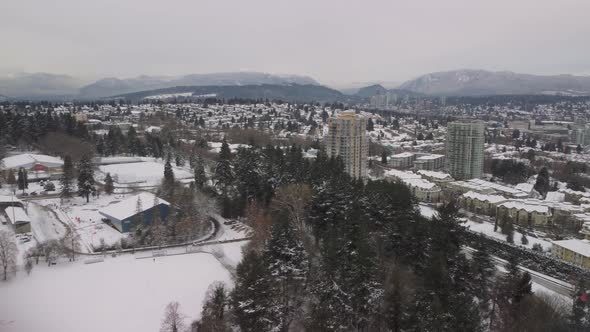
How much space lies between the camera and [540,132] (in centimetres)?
6556

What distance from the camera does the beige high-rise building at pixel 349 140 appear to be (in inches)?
1109

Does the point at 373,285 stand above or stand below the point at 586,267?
above

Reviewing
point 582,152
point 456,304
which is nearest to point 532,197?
point 456,304

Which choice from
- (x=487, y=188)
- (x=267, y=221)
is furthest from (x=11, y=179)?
(x=487, y=188)

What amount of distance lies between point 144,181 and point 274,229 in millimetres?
16472

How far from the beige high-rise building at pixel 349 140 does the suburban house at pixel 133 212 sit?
14259mm

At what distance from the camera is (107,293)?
10484 millimetres

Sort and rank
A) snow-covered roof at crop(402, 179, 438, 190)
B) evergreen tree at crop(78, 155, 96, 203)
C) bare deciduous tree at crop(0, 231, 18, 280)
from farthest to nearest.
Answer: snow-covered roof at crop(402, 179, 438, 190), evergreen tree at crop(78, 155, 96, 203), bare deciduous tree at crop(0, 231, 18, 280)

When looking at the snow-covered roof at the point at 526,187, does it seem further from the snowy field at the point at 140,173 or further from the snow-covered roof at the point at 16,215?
the snow-covered roof at the point at 16,215

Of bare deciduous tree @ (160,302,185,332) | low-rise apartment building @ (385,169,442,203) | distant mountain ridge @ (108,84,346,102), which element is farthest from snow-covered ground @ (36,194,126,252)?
distant mountain ridge @ (108,84,346,102)

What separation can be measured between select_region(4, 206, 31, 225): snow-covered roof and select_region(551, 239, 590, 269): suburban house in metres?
20.2

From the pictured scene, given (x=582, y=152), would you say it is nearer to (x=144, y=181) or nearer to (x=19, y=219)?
(x=144, y=181)

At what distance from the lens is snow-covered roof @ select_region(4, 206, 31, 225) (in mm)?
15091

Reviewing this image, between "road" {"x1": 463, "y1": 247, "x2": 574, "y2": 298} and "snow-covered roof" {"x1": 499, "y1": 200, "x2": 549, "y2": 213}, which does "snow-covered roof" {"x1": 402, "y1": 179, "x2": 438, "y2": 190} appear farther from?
"road" {"x1": 463, "y1": 247, "x2": 574, "y2": 298}
